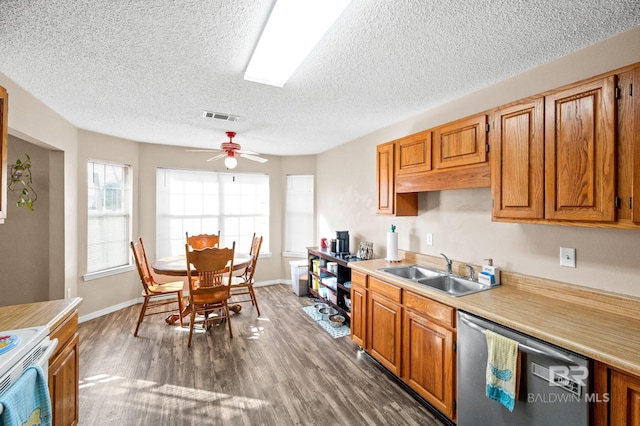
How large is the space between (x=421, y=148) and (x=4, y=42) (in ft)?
9.95

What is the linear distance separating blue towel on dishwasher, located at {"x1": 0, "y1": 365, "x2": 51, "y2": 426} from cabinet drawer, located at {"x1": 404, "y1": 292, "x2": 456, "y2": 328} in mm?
2174

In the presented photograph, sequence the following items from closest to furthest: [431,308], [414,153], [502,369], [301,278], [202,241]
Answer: [502,369]
[431,308]
[414,153]
[202,241]
[301,278]

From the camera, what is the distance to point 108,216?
4.00 meters

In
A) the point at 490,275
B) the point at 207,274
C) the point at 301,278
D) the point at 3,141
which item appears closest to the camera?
the point at 3,141

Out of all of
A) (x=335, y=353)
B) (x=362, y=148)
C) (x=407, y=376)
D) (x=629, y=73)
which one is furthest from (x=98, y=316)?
(x=629, y=73)

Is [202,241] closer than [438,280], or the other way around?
[438,280]

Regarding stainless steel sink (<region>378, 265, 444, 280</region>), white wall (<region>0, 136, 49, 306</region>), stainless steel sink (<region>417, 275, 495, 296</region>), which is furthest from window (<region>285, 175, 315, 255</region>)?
white wall (<region>0, 136, 49, 306</region>)

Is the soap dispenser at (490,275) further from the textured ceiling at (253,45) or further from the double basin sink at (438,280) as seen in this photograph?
the textured ceiling at (253,45)

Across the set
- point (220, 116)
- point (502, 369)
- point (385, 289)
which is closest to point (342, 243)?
point (385, 289)

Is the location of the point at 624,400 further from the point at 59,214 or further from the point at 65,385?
the point at 59,214

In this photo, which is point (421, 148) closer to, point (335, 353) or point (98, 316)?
point (335, 353)

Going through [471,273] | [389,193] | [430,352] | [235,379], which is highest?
[389,193]

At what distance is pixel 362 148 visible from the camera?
3938mm

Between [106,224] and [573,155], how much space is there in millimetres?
5198
